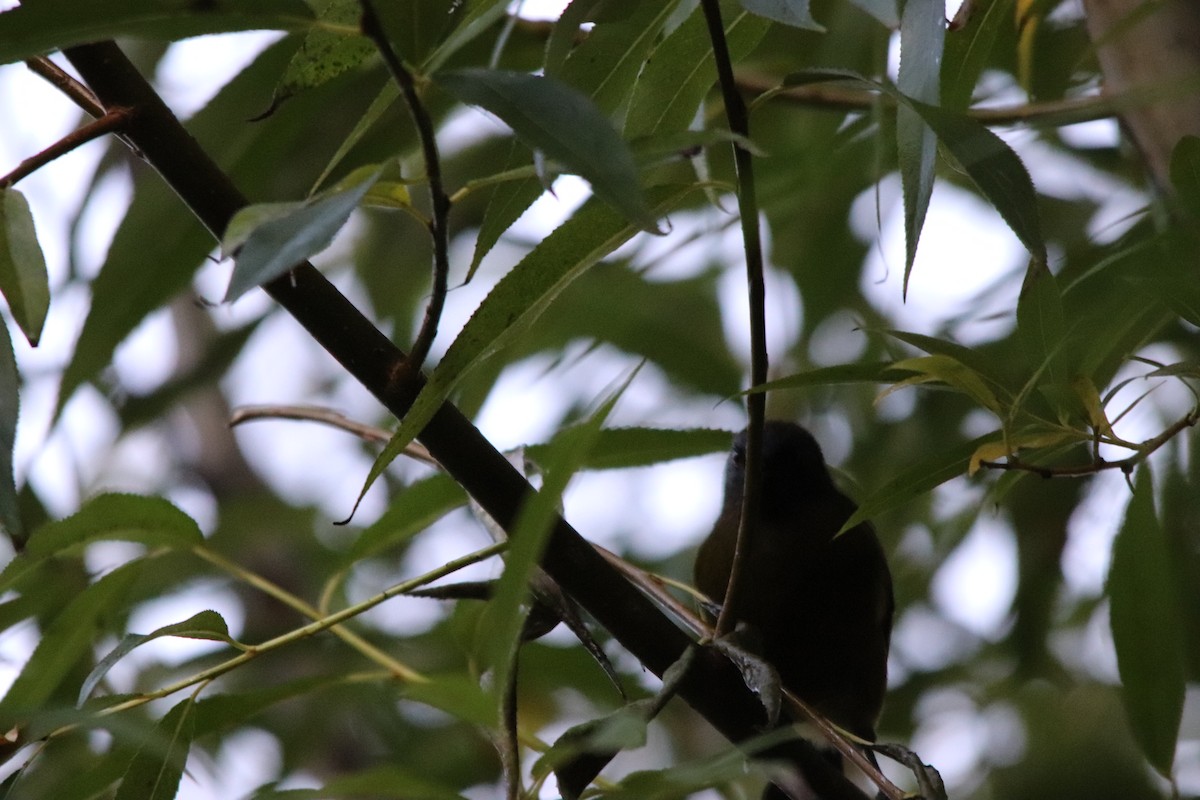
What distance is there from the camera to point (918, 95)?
0.94 metres

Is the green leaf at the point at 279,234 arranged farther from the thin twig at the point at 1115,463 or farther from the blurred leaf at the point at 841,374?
the thin twig at the point at 1115,463

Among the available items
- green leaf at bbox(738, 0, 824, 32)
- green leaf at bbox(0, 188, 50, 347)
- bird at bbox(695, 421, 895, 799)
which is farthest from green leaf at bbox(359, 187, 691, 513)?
bird at bbox(695, 421, 895, 799)

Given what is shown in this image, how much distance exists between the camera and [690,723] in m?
2.81

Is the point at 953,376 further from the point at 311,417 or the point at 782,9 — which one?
the point at 311,417

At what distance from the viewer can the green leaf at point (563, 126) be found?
697mm

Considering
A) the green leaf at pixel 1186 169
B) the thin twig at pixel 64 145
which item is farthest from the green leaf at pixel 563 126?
the green leaf at pixel 1186 169

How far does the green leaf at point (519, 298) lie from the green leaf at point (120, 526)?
436mm

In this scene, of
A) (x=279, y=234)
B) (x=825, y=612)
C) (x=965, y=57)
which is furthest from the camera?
(x=825, y=612)

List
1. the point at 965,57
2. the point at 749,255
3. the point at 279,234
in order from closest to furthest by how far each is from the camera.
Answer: the point at 279,234, the point at 749,255, the point at 965,57

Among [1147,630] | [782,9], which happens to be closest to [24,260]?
[782,9]

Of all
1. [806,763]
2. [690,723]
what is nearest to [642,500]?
[690,723]

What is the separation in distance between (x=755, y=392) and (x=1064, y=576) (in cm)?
179

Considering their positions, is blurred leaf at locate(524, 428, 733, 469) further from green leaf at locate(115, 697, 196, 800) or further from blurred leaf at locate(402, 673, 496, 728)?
blurred leaf at locate(402, 673, 496, 728)

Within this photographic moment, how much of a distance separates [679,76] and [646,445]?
44cm
